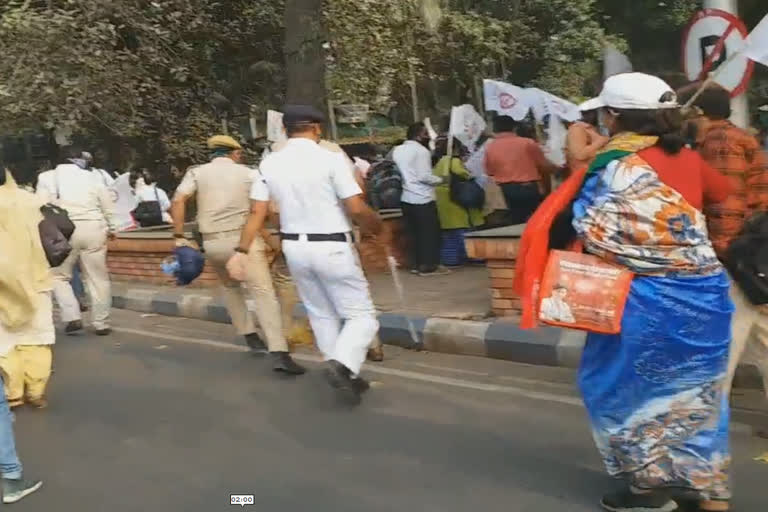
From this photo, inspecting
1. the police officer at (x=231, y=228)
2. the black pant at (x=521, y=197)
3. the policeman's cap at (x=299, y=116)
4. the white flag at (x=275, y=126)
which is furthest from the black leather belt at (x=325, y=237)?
the white flag at (x=275, y=126)

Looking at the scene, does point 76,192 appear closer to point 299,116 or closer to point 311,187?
point 299,116

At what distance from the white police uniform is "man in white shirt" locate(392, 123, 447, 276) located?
4287 mm

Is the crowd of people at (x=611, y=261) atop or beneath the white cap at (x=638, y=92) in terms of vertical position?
beneath

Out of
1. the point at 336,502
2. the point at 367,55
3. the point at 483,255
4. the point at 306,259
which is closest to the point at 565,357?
the point at 483,255

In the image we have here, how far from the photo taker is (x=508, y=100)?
35.2ft

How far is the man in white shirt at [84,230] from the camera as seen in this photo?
8844 mm

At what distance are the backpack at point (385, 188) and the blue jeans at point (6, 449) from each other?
7276 mm

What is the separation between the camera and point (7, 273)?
5.53m

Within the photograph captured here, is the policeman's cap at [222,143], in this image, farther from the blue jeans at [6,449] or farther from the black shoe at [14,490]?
the black shoe at [14,490]

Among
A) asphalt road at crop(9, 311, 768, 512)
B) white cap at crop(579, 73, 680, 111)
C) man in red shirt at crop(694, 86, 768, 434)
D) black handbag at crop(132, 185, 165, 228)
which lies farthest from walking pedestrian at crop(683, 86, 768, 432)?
black handbag at crop(132, 185, 165, 228)

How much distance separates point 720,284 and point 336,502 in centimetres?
185

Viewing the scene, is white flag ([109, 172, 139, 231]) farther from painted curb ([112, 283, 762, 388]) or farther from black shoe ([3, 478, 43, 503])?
black shoe ([3, 478, 43, 503])

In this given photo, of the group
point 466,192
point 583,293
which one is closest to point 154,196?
point 466,192

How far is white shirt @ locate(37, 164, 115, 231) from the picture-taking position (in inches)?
347
